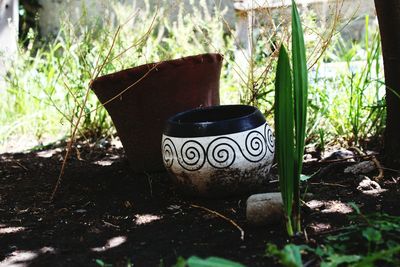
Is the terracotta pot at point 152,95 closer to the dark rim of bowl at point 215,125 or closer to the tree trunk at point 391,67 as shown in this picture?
the dark rim of bowl at point 215,125

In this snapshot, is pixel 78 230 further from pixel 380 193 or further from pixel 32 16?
pixel 32 16

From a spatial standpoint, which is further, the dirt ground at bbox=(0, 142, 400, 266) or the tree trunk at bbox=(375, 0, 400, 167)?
the tree trunk at bbox=(375, 0, 400, 167)

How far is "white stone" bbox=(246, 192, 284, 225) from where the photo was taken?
217 cm

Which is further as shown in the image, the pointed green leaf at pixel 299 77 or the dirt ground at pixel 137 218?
the dirt ground at pixel 137 218

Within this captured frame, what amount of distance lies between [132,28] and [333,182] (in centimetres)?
268

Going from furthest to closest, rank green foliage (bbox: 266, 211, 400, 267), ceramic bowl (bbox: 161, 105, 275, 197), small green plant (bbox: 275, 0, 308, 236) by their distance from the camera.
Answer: ceramic bowl (bbox: 161, 105, 275, 197)
small green plant (bbox: 275, 0, 308, 236)
green foliage (bbox: 266, 211, 400, 267)

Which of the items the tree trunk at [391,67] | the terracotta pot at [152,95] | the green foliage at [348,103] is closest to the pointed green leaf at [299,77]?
the tree trunk at [391,67]

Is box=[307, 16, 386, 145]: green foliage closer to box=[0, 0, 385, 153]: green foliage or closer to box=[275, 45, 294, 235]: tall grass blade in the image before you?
box=[0, 0, 385, 153]: green foliage

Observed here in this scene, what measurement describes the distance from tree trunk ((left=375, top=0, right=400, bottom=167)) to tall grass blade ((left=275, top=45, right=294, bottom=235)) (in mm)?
828

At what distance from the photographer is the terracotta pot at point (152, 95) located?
298cm

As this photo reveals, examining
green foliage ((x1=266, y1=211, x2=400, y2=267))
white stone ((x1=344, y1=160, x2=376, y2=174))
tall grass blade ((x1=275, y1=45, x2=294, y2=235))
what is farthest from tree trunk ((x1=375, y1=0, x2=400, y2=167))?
tall grass blade ((x1=275, y1=45, x2=294, y2=235))

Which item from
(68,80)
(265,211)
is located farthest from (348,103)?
(68,80)

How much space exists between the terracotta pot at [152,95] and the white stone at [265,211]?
1.02m

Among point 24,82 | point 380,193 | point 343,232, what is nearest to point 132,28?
point 24,82
